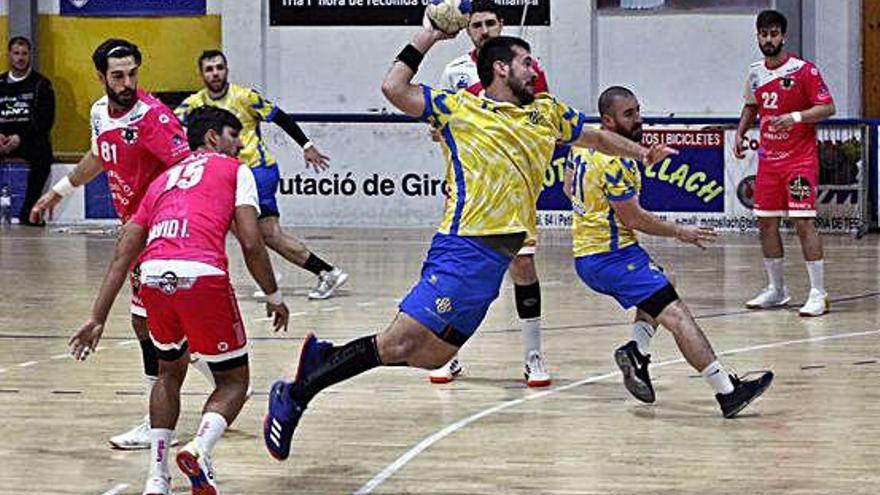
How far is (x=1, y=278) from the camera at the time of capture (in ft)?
55.3

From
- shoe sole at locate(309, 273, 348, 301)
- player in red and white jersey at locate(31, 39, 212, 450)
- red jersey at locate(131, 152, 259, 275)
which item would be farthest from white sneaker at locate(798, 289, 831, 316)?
red jersey at locate(131, 152, 259, 275)

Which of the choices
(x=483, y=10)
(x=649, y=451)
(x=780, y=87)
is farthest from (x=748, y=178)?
(x=649, y=451)

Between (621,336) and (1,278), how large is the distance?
260 inches

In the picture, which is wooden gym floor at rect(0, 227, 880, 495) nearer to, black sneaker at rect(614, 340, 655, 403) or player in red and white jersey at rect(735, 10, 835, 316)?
black sneaker at rect(614, 340, 655, 403)

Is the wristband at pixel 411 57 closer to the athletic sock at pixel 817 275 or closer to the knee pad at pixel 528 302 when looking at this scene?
the knee pad at pixel 528 302

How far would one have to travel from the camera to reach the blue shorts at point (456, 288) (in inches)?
326

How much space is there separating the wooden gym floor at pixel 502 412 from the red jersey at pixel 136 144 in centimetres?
127

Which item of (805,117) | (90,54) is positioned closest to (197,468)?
(805,117)

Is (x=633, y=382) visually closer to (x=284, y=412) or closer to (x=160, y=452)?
(x=284, y=412)

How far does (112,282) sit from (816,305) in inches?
292

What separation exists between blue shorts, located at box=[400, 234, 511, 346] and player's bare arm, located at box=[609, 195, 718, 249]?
147 cm

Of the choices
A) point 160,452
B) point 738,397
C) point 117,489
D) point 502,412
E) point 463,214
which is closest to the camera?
point 160,452

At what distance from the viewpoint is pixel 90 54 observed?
24.8 m

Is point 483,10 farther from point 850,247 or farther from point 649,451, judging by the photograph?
point 850,247
